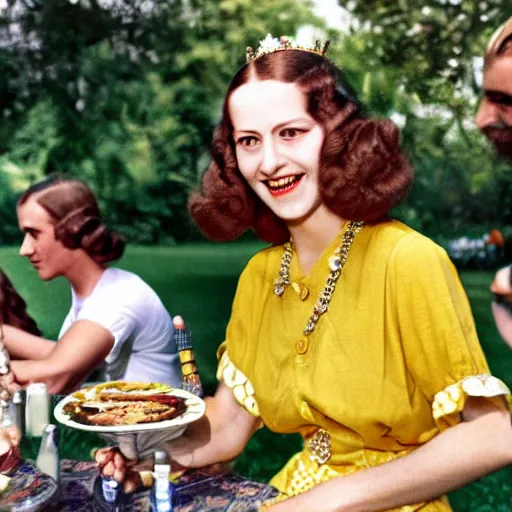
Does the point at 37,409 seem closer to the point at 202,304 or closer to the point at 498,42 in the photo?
the point at 202,304

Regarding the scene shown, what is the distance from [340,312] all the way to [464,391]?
343 mm

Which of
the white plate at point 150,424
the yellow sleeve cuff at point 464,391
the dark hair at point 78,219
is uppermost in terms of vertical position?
the dark hair at point 78,219

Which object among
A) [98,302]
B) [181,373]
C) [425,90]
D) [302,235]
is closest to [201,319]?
[181,373]

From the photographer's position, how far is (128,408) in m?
2.05

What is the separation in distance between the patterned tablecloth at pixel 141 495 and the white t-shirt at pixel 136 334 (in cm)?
29

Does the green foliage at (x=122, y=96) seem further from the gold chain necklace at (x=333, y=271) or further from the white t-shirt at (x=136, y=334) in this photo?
the gold chain necklace at (x=333, y=271)

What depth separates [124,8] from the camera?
2330 millimetres

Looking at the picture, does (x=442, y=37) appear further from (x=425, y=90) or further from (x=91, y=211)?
(x=91, y=211)

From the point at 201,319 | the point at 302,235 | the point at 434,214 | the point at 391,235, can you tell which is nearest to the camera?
the point at 391,235

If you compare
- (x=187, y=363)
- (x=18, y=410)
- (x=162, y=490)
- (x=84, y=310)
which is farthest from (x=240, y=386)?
(x=18, y=410)

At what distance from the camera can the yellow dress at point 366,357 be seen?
1.71 m

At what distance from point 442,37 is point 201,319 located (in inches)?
40.2

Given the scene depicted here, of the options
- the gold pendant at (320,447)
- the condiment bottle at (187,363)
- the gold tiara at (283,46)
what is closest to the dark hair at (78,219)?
the condiment bottle at (187,363)

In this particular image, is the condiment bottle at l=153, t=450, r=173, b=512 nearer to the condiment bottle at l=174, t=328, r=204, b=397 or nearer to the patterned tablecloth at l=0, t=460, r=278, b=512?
the patterned tablecloth at l=0, t=460, r=278, b=512
